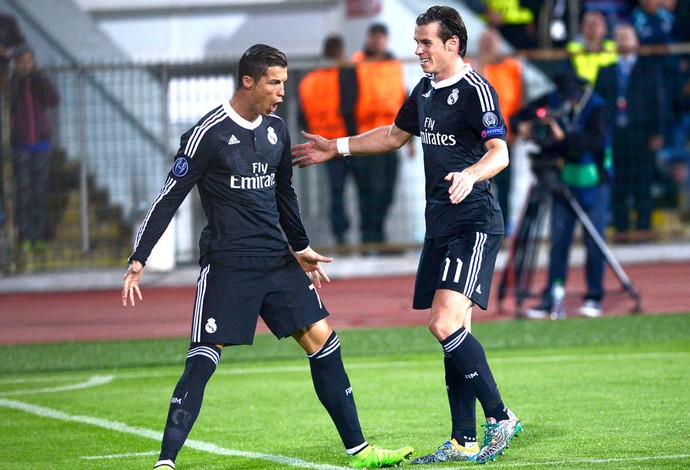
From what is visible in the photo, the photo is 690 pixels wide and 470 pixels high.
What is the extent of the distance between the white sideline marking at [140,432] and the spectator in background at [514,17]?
12332 millimetres

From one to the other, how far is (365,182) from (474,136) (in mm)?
10697

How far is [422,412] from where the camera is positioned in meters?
8.70

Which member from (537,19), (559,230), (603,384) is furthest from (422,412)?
(537,19)

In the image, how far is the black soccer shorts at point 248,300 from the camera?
21.8 feet

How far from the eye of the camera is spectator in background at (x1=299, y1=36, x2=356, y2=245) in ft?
56.6

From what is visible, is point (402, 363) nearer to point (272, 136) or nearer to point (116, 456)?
point (116, 456)

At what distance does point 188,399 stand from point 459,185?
1695 mm

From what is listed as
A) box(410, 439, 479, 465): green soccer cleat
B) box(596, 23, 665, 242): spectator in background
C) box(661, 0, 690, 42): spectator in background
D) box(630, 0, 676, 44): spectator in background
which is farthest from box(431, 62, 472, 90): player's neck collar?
box(661, 0, 690, 42): spectator in background

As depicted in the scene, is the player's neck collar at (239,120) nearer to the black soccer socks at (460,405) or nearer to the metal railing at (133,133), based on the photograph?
the black soccer socks at (460,405)

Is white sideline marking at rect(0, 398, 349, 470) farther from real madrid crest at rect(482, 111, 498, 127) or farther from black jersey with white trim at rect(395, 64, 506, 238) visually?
real madrid crest at rect(482, 111, 498, 127)

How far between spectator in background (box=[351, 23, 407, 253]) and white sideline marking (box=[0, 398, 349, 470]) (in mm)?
8416

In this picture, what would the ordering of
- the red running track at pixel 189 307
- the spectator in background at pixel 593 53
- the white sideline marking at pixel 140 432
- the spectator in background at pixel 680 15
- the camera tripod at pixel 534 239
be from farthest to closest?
the spectator in background at pixel 680 15
the spectator in background at pixel 593 53
the red running track at pixel 189 307
the camera tripod at pixel 534 239
the white sideline marking at pixel 140 432

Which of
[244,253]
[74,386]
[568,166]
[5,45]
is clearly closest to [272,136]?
[244,253]

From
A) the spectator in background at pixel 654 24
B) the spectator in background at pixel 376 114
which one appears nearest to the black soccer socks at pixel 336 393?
the spectator in background at pixel 376 114
